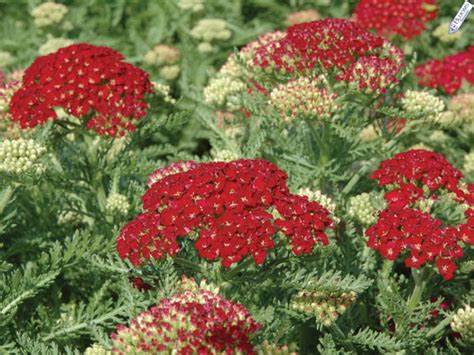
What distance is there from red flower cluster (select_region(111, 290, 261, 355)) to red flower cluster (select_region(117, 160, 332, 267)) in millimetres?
396

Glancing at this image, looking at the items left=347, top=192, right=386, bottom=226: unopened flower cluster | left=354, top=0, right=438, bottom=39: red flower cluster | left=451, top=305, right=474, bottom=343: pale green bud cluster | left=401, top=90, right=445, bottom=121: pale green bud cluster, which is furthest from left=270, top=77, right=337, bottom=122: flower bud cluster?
left=354, top=0, right=438, bottom=39: red flower cluster

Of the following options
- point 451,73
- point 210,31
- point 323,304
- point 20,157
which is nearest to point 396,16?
point 451,73

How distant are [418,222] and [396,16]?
Answer: 13.5 feet

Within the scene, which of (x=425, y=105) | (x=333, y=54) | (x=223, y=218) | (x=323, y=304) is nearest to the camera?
(x=223, y=218)

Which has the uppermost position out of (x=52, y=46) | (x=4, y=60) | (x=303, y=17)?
(x=303, y=17)

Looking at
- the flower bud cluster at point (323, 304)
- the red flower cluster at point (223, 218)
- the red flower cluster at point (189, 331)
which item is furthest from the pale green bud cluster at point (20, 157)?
the flower bud cluster at point (323, 304)

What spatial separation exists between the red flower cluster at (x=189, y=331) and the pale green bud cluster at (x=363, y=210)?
188 centimetres

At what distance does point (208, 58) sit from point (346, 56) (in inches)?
153

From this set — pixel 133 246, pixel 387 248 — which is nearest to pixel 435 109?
pixel 387 248

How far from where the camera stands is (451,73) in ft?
25.1

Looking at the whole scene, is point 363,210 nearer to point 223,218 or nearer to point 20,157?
point 223,218

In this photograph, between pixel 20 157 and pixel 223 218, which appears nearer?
pixel 223 218

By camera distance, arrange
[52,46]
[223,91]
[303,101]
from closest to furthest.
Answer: [303,101] → [223,91] → [52,46]

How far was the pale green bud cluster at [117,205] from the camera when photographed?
5.39m
